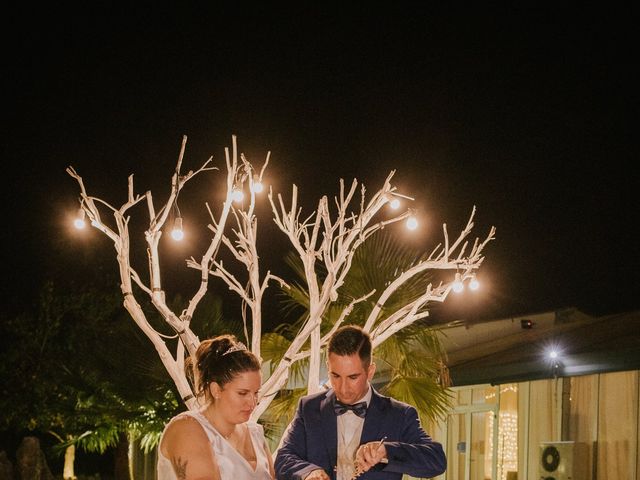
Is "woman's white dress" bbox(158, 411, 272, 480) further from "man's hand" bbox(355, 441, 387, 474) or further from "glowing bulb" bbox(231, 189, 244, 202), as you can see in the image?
"glowing bulb" bbox(231, 189, 244, 202)

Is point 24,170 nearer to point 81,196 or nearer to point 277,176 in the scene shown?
point 277,176

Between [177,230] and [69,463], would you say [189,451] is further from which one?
[69,463]

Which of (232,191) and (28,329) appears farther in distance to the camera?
(28,329)

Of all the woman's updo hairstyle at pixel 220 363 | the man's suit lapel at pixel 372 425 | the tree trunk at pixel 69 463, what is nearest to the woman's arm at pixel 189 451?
the woman's updo hairstyle at pixel 220 363

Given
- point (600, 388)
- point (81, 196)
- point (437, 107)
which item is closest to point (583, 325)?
point (600, 388)

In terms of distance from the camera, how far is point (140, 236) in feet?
67.2

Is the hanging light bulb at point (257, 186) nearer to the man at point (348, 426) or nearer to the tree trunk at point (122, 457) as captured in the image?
the man at point (348, 426)

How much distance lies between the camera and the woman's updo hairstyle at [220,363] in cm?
368

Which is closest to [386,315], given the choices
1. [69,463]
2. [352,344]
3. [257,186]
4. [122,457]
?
[257,186]

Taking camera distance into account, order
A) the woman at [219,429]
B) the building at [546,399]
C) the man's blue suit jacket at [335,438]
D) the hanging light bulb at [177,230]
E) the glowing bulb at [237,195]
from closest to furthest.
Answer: the woman at [219,429], the man's blue suit jacket at [335,438], the hanging light bulb at [177,230], the glowing bulb at [237,195], the building at [546,399]

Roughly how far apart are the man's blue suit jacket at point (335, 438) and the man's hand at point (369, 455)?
0.13 metres

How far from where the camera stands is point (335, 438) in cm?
372

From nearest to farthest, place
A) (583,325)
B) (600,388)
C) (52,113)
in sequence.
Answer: (600,388) < (583,325) < (52,113)

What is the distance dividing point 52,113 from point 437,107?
7.92m
